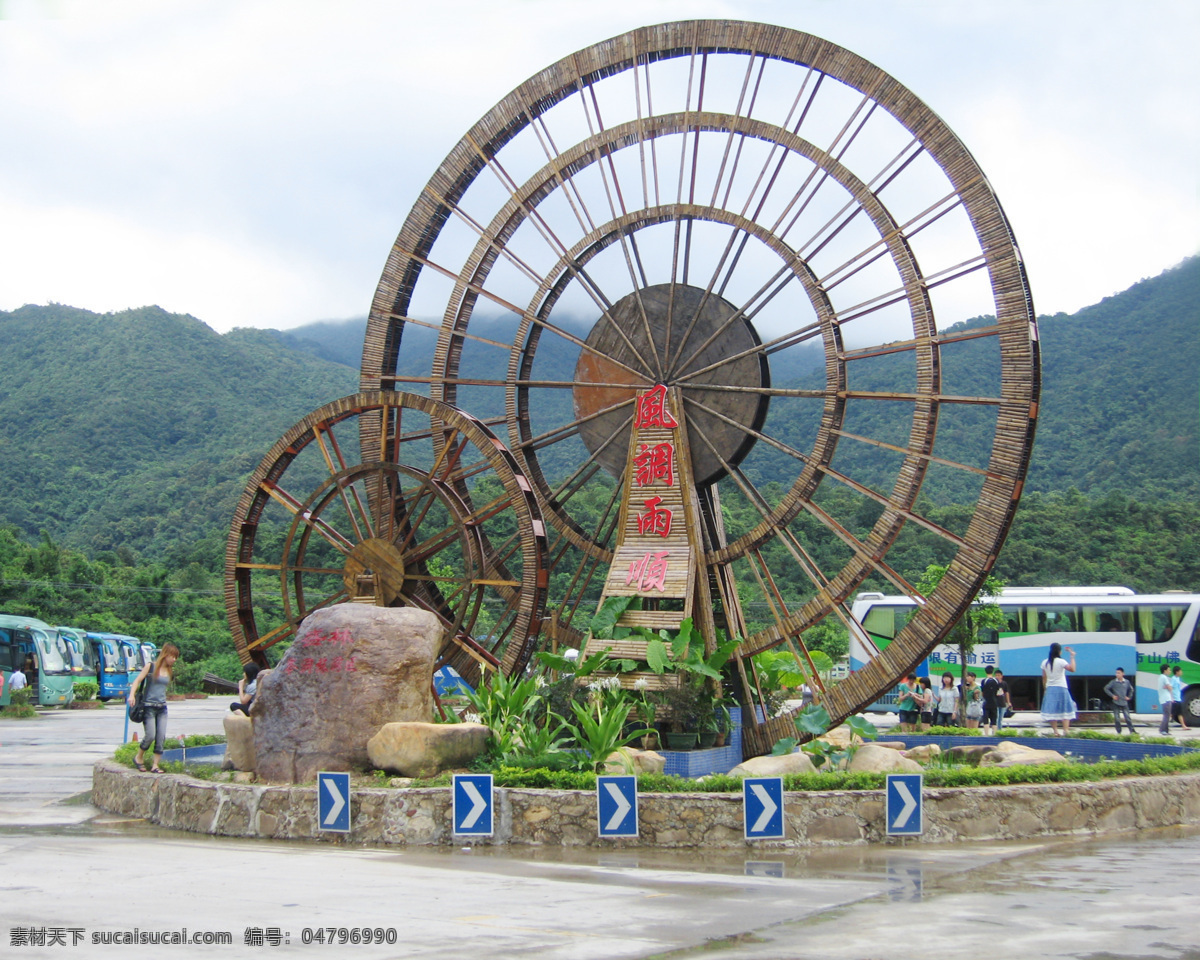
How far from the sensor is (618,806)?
9500 millimetres

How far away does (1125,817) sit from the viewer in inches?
413

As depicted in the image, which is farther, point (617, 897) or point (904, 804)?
point (904, 804)

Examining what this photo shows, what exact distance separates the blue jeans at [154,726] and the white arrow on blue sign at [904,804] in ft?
24.3

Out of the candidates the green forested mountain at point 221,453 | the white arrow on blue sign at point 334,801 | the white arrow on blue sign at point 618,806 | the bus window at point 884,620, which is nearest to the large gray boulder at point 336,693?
the white arrow on blue sign at point 334,801

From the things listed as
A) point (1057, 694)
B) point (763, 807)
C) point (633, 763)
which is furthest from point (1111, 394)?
point (763, 807)

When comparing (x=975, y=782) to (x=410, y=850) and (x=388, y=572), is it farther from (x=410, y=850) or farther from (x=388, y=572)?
(x=388, y=572)

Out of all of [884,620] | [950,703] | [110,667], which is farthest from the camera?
[110,667]

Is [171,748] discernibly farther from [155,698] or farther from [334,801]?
[334,801]

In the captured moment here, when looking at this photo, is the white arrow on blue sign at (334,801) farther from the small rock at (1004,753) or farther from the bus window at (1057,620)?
the bus window at (1057,620)

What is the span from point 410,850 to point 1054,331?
65.2m

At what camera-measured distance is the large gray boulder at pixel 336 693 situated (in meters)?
11.2

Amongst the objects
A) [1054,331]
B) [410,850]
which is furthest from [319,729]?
[1054,331]

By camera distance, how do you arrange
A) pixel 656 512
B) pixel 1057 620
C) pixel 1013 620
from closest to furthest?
pixel 656 512, pixel 1057 620, pixel 1013 620

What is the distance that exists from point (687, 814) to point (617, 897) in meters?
2.44
